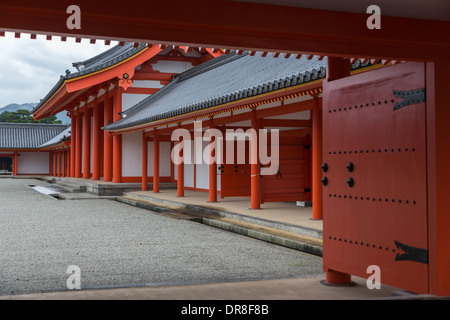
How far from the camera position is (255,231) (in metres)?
8.91

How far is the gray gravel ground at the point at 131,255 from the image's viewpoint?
576cm

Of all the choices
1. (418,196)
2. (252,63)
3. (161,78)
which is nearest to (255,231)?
(418,196)

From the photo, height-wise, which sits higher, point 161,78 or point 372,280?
point 161,78

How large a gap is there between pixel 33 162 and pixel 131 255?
38927 mm

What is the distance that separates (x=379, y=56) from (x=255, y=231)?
514 centimetres

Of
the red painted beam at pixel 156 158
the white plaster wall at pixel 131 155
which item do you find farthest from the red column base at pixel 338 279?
the white plaster wall at pixel 131 155

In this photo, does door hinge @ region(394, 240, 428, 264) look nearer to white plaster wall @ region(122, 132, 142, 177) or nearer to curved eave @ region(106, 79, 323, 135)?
curved eave @ region(106, 79, 323, 135)

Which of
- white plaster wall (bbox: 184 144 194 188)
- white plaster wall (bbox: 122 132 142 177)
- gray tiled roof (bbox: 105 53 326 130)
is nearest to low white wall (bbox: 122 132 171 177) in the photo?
white plaster wall (bbox: 122 132 142 177)

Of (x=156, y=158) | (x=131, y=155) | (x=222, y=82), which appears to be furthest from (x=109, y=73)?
(x=222, y=82)

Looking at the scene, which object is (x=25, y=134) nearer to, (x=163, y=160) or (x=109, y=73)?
(x=163, y=160)

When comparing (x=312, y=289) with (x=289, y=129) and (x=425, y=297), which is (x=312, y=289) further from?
(x=289, y=129)

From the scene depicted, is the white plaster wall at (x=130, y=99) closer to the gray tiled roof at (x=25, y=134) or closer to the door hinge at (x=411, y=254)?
the door hinge at (x=411, y=254)

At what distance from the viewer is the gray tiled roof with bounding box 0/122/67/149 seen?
4172 cm

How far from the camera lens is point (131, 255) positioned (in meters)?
7.30
